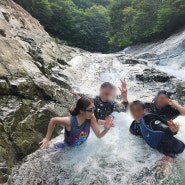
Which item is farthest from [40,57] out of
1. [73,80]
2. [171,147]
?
[171,147]

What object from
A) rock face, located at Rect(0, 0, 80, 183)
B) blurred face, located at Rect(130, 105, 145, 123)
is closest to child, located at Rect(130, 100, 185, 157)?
blurred face, located at Rect(130, 105, 145, 123)

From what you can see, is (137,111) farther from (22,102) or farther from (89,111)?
(22,102)

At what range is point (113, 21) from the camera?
39.8m

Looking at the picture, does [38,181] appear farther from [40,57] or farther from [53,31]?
[53,31]

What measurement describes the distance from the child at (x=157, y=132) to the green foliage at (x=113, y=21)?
71.4 ft

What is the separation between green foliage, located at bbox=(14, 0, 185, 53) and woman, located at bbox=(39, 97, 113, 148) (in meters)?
22.2

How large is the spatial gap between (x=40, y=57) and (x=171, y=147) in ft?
21.4

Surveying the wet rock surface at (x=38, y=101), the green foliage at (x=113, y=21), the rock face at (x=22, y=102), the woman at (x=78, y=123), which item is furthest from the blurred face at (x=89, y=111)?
the green foliage at (x=113, y=21)

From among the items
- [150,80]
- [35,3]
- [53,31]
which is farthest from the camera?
[53,31]

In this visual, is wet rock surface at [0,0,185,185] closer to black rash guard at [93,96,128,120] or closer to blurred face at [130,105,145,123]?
blurred face at [130,105,145,123]

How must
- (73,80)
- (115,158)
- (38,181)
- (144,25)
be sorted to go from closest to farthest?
1. (38,181)
2. (115,158)
3. (73,80)
4. (144,25)

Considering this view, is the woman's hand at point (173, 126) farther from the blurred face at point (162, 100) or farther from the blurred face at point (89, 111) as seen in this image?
the blurred face at point (89, 111)

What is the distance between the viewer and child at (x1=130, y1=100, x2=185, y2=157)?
4806mm

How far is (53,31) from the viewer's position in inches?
1725
